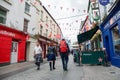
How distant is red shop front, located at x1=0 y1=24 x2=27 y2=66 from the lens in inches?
406

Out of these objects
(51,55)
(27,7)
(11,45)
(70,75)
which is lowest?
(70,75)

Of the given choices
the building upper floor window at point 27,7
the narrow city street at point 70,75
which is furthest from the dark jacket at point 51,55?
the building upper floor window at point 27,7

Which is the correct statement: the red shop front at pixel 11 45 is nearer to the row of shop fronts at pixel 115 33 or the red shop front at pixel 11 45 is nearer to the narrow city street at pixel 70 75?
the narrow city street at pixel 70 75

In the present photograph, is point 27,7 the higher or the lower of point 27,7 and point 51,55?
the higher

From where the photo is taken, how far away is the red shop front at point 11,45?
1032 cm

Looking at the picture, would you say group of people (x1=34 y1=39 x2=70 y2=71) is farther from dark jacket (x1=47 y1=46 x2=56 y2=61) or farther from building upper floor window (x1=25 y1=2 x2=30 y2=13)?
building upper floor window (x1=25 y1=2 x2=30 y2=13)

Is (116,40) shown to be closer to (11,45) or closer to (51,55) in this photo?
(51,55)

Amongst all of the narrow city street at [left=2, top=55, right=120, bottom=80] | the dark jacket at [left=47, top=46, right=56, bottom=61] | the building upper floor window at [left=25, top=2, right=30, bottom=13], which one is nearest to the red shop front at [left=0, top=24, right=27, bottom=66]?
the building upper floor window at [left=25, top=2, right=30, bottom=13]

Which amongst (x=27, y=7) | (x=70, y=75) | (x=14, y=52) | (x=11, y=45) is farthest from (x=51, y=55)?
(x=27, y=7)

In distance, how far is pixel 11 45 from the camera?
38.9 feet

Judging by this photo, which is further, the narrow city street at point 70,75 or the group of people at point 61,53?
the group of people at point 61,53

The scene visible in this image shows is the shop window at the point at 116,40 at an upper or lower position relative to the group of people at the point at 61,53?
upper

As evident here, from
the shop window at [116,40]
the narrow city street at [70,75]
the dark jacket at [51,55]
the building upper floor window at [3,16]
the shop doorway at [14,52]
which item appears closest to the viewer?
the narrow city street at [70,75]

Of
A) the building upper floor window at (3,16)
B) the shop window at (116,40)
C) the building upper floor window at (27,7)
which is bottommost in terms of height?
the shop window at (116,40)
